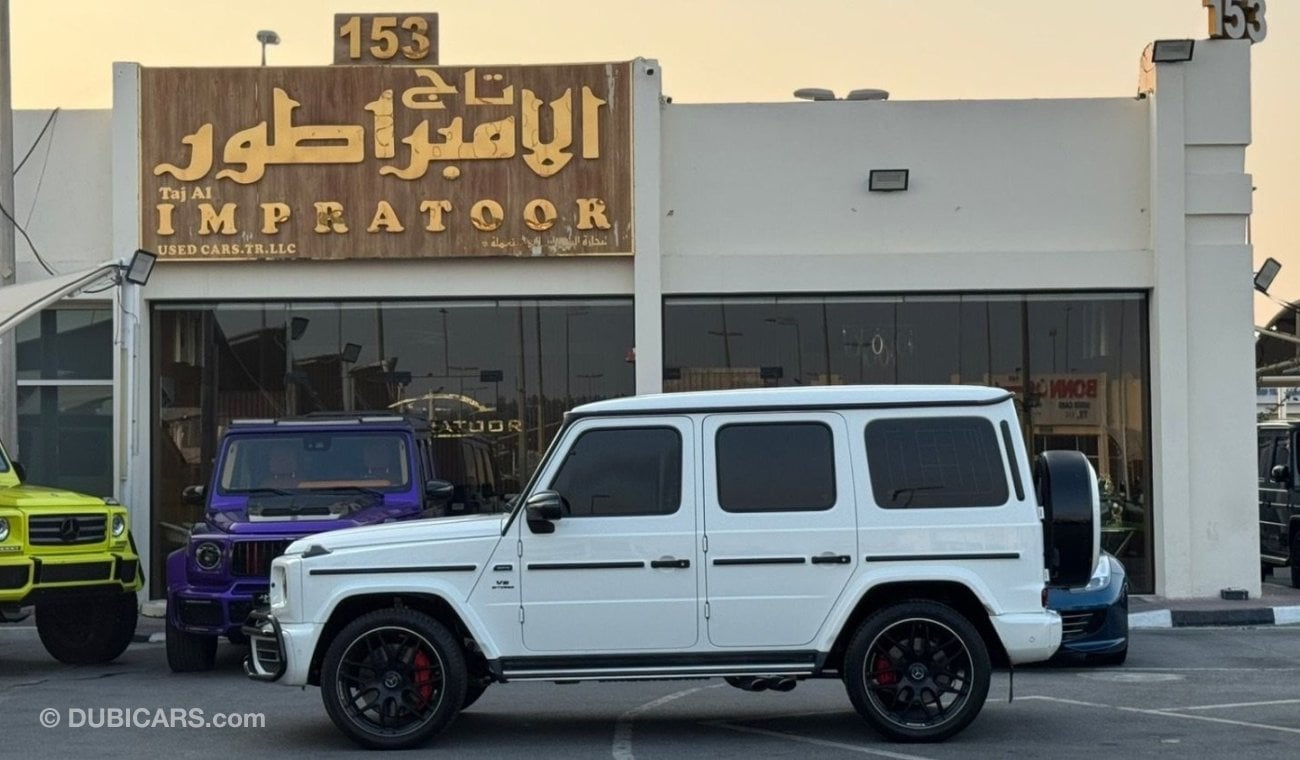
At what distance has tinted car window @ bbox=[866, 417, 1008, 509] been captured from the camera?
984 centimetres

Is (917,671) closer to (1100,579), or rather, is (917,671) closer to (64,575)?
(1100,579)

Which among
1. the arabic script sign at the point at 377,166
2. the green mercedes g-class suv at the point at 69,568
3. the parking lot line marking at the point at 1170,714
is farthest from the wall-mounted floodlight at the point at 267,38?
the parking lot line marking at the point at 1170,714

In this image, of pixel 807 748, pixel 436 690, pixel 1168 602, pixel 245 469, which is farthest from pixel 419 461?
pixel 1168 602

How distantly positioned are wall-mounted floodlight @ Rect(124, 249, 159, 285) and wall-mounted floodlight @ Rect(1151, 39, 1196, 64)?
34.3ft

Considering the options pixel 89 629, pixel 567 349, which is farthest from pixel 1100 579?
pixel 89 629

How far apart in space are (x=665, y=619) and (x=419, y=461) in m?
4.84

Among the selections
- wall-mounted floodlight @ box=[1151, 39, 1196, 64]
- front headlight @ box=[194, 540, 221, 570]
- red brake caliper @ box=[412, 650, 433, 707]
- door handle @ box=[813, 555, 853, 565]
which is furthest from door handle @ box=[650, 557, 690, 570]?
wall-mounted floodlight @ box=[1151, 39, 1196, 64]

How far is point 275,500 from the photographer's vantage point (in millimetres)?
13844

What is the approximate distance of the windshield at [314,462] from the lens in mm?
14000

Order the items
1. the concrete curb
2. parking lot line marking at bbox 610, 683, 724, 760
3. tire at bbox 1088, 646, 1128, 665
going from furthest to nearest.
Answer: the concrete curb, tire at bbox 1088, 646, 1128, 665, parking lot line marking at bbox 610, 683, 724, 760

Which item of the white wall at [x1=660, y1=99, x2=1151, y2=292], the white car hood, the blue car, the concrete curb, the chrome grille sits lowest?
the concrete curb

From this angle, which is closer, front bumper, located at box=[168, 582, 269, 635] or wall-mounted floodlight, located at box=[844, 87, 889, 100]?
front bumper, located at box=[168, 582, 269, 635]

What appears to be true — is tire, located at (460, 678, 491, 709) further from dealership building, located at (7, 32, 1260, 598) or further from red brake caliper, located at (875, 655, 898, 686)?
dealership building, located at (7, 32, 1260, 598)

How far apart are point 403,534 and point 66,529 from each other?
480 cm
